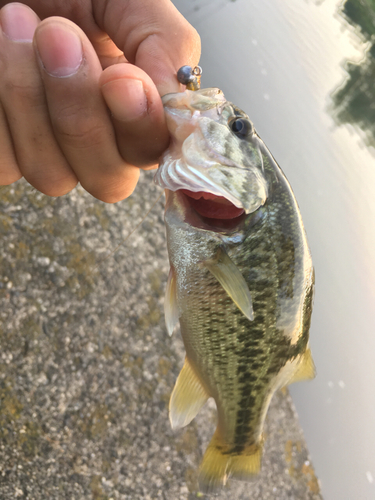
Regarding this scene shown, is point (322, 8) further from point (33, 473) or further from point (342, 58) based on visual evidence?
point (33, 473)

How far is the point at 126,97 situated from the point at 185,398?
33.1 inches

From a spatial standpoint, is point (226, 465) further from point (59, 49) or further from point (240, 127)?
point (59, 49)

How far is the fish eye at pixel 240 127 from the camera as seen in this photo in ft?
2.66

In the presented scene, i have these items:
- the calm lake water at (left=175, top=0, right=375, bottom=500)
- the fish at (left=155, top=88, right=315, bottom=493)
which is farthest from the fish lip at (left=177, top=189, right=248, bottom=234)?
the calm lake water at (left=175, top=0, right=375, bottom=500)

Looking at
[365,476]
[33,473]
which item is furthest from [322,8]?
[33,473]

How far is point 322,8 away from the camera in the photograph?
4.47m

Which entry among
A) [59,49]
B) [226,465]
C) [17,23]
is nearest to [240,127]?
[59,49]

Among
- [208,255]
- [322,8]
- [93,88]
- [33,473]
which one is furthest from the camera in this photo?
[322,8]

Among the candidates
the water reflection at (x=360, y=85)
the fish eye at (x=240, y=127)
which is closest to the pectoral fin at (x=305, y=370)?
the fish eye at (x=240, y=127)

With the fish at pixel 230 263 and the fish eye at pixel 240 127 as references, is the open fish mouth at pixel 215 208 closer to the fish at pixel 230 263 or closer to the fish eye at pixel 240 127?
the fish at pixel 230 263

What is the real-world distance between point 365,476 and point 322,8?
17.4ft

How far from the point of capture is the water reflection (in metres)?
4.43

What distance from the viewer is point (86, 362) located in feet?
6.40

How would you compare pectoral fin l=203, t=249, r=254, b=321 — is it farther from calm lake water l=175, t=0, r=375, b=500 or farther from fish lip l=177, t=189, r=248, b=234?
calm lake water l=175, t=0, r=375, b=500
